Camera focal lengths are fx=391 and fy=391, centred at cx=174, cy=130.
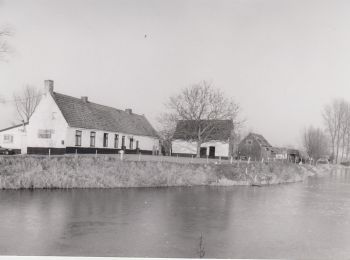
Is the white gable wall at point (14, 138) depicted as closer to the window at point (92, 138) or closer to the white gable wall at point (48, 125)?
the white gable wall at point (48, 125)

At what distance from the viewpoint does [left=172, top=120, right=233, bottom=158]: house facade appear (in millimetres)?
40031

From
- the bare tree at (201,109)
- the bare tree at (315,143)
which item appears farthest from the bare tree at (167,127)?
the bare tree at (315,143)

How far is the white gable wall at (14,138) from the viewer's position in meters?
31.4

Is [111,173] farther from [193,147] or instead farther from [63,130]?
[193,147]

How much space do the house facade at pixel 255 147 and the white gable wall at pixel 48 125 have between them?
2732 centimetres

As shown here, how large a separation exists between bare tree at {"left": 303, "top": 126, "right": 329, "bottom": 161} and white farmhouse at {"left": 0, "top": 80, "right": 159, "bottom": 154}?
1620 inches

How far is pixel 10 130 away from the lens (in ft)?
105

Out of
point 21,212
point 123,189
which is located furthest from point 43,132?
point 21,212

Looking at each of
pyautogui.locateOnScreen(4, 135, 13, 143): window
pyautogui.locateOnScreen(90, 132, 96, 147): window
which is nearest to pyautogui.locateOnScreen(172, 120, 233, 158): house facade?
pyautogui.locateOnScreen(90, 132, 96, 147): window

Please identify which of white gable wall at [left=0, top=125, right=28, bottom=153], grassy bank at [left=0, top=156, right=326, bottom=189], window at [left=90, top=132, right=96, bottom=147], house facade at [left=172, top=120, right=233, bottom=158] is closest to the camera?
grassy bank at [left=0, top=156, right=326, bottom=189]

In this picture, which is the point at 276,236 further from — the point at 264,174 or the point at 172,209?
the point at 264,174

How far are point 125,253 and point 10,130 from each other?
83.0 ft

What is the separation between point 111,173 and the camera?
23.9 m

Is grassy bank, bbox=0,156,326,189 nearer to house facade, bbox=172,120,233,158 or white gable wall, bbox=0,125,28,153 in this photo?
white gable wall, bbox=0,125,28,153
